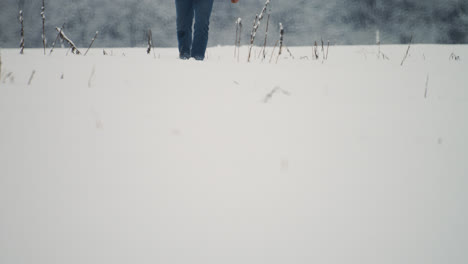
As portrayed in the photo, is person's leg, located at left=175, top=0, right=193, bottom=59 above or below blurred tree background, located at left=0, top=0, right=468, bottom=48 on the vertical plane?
below

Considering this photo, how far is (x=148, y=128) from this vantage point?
0.49 meters

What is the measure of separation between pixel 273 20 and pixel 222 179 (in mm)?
4931

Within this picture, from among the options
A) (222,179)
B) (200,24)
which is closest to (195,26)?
(200,24)

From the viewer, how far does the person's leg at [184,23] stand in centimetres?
205

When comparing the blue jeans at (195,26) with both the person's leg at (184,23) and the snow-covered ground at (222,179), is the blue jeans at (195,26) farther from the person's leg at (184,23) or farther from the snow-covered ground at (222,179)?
the snow-covered ground at (222,179)

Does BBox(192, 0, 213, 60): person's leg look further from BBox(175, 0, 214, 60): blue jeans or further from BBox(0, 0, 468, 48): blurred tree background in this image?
BBox(0, 0, 468, 48): blurred tree background

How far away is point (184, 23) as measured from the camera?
2.08 meters

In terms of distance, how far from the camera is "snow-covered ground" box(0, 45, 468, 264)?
302mm

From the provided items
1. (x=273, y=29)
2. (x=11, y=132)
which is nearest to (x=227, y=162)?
(x=11, y=132)

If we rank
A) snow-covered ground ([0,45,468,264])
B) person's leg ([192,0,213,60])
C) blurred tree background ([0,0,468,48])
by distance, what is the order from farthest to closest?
blurred tree background ([0,0,468,48])
person's leg ([192,0,213,60])
snow-covered ground ([0,45,468,264])

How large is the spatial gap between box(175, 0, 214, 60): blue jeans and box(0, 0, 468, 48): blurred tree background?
2849 mm

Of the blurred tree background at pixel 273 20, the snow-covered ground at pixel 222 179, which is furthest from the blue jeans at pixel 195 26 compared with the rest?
the blurred tree background at pixel 273 20

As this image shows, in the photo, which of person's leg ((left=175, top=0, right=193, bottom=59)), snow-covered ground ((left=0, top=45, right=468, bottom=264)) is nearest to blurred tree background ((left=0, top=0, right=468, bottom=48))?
person's leg ((left=175, top=0, right=193, bottom=59))

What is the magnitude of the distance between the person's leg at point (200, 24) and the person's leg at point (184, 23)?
8cm
